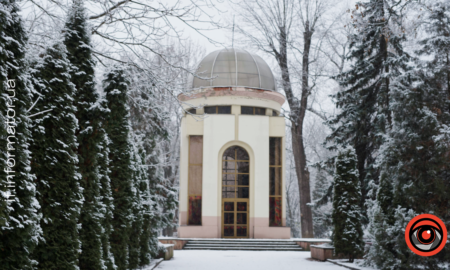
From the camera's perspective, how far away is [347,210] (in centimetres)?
1666

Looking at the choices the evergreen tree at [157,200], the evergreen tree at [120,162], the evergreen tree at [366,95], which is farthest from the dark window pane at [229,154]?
the evergreen tree at [120,162]

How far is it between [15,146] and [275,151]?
22.2 metres

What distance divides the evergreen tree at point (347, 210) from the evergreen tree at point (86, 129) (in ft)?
33.4

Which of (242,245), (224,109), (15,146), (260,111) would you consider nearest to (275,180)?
(260,111)

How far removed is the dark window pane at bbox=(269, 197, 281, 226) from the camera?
2602 cm

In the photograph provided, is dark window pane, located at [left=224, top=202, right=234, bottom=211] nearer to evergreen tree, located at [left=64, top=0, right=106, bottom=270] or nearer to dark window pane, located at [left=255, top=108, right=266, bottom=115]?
dark window pane, located at [left=255, top=108, right=266, bottom=115]

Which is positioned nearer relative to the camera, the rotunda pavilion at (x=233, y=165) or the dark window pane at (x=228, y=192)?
the rotunda pavilion at (x=233, y=165)

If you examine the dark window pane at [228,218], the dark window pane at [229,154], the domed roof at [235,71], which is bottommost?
the dark window pane at [228,218]

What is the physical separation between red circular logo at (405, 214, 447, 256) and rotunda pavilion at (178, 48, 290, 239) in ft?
68.5

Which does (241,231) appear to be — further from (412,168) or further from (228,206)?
(412,168)

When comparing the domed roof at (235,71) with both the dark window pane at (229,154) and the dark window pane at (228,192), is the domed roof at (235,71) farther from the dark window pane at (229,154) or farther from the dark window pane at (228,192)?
the dark window pane at (228,192)

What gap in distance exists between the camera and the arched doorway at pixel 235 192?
26.0 metres

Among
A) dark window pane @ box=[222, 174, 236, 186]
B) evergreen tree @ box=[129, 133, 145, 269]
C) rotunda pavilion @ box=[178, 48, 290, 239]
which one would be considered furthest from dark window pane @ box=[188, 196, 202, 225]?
evergreen tree @ box=[129, 133, 145, 269]

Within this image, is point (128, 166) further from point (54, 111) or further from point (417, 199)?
point (417, 199)
